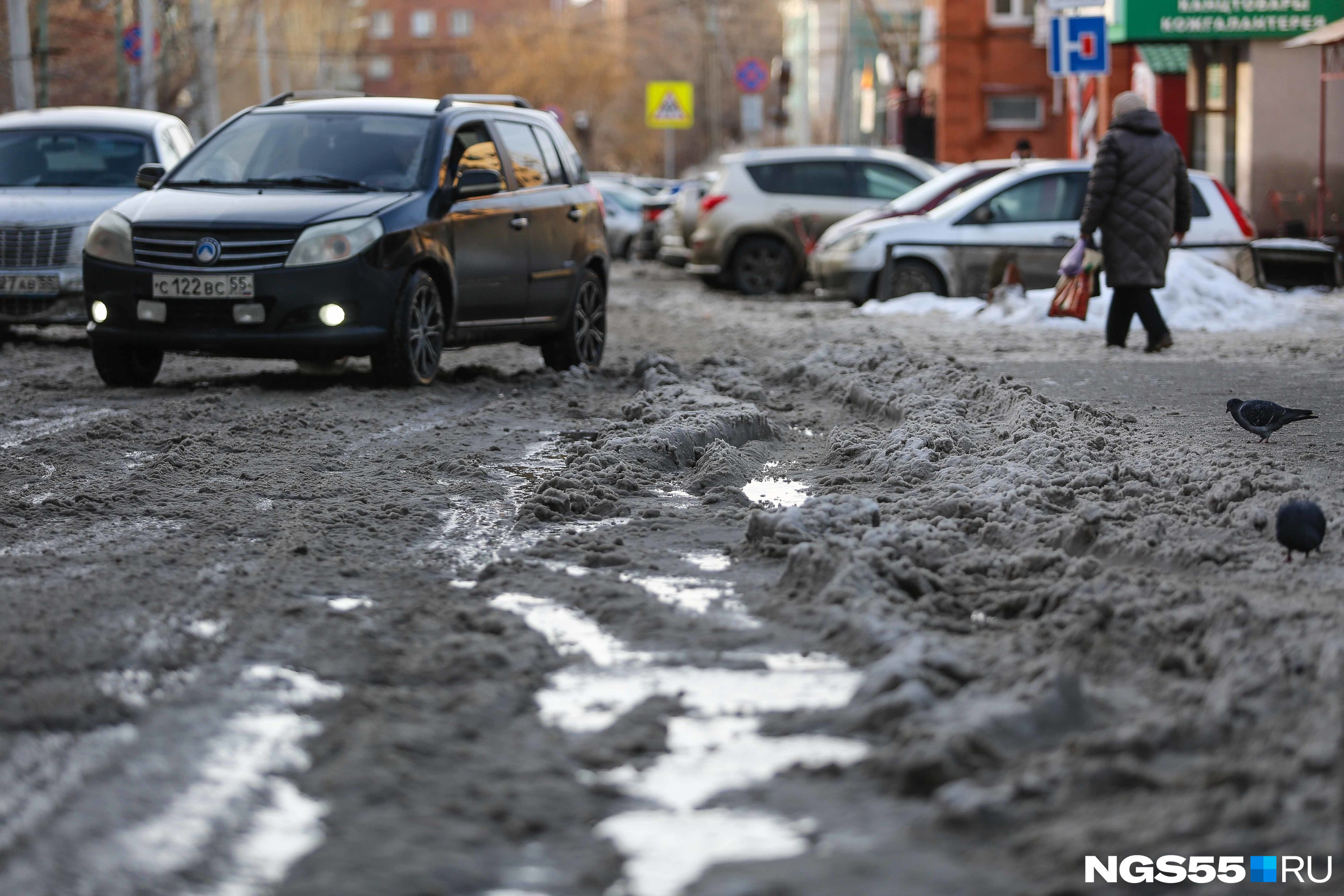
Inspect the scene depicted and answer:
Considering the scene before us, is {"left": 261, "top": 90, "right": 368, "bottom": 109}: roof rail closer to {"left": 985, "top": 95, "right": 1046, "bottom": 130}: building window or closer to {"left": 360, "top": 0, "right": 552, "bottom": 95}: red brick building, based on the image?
{"left": 985, "top": 95, "right": 1046, "bottom": 130}: building window

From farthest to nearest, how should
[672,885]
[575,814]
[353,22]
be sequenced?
[353,22], [575,814], [672,885]

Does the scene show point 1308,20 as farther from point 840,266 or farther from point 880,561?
point 880,561

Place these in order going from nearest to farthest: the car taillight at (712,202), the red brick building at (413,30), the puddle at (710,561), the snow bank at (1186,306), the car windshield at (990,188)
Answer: the puddle at (710,561) < the snow bank at (1186,306) < the car windshield at (990,188) < the car taillight at (712,202) < the red brick building at (413,30)

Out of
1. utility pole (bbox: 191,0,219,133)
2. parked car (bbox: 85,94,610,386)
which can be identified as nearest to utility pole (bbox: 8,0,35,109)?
utility pole (bbox: 191,0,219,133)

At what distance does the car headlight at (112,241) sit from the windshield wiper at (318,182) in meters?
0.83

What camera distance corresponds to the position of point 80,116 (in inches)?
561

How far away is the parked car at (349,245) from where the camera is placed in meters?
Answer: 9.79

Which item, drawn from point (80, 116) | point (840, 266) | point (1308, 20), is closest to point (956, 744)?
point (80, 116)

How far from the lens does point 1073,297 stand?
12984 mm

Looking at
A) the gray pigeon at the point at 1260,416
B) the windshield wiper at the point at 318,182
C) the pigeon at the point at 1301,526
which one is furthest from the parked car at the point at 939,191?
the pigeon at the point at 1301,526

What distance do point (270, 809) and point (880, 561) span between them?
2.29 metres

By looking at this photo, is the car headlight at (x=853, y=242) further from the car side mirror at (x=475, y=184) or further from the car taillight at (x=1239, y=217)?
the car side mirror at (x=475, y=184)

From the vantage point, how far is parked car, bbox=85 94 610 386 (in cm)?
979

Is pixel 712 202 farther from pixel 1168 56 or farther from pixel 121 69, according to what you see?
pixel 121 69
